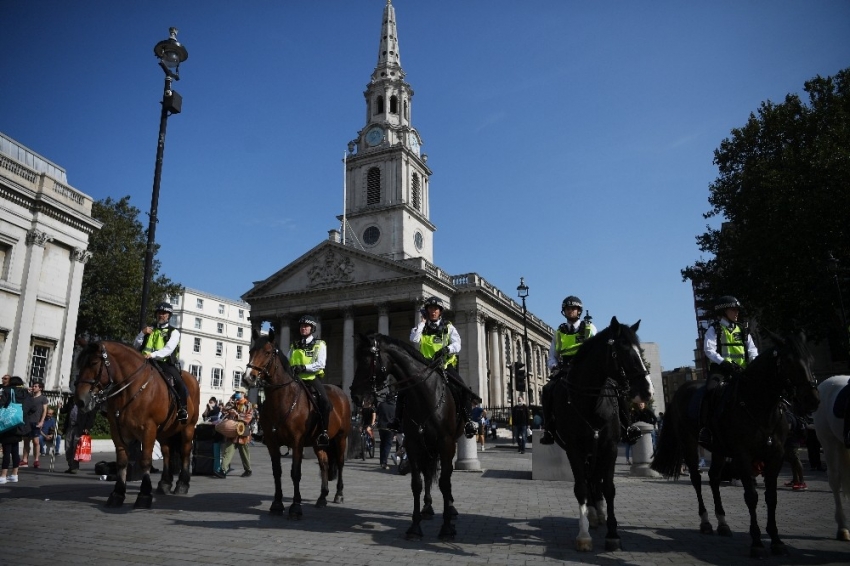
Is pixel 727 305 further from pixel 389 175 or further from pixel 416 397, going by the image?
pixel 389 175

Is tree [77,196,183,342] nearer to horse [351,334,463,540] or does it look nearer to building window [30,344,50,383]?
building window [30,344,50,383]

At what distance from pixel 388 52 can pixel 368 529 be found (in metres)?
69.7

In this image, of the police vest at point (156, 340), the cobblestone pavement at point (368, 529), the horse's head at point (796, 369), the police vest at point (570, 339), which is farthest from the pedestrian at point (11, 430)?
the horse's head at point (796, 369)

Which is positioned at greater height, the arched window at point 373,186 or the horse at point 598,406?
the arched window at point 373,186

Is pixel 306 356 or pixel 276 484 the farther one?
pixel 306 356

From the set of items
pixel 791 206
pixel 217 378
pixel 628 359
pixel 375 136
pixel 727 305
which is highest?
pixel 375 136

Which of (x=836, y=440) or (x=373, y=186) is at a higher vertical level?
(x=373, y=186)

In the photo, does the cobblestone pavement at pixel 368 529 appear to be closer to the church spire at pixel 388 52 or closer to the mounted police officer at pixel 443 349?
the mounted police officer at pixel 443 349

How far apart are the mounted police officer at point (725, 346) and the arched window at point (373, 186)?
55.3 m

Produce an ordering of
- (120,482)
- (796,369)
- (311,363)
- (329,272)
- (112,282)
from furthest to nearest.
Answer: (329,272)
(112,282)
(311,363)
(120,482)
(796,369)

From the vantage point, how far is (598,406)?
636cm

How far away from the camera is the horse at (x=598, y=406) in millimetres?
6000

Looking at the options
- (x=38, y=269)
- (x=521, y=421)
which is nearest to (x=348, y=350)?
(x=38, y=269)

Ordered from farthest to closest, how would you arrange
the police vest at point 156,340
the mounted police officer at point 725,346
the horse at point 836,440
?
the police vest at point 156,340, the mounted police officer at point 725,346, the horse at point 836,440
